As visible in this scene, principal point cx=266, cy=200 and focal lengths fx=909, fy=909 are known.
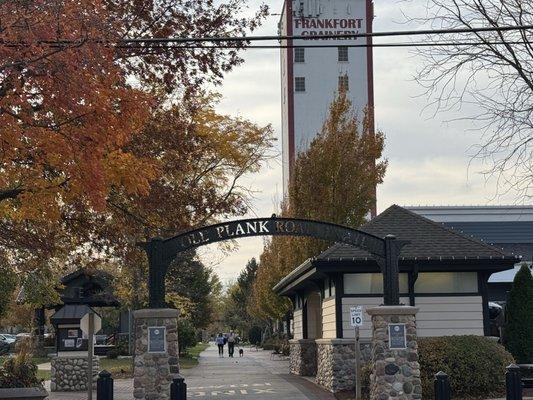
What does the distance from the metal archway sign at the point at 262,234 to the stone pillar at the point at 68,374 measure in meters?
11.1

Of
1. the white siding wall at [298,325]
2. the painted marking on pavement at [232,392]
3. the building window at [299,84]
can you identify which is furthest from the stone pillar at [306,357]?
the building window at [299,84]

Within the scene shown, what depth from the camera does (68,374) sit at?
2925 cm

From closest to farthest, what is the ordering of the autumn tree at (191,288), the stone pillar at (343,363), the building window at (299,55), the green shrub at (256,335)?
the stone pillar at (343,363) < the autumn tree at (191,288) < the building window at (299,55) < the green shrub at (256,335)

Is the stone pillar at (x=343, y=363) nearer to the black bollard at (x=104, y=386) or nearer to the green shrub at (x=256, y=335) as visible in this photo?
the black bollard at (x=104, y=386)

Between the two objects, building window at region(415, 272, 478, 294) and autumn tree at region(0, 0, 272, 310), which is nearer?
autumn tree at region(0, 0, 272, 310)

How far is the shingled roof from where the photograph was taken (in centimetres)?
2539

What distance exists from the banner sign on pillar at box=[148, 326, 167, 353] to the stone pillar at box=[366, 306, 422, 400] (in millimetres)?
4461

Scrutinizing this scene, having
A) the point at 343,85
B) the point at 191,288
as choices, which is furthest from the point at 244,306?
the point at 343,85

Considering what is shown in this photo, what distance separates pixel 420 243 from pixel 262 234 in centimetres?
818

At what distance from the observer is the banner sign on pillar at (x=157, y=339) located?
1903 centimetres

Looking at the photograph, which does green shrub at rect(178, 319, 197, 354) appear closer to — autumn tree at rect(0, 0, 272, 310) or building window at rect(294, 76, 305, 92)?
building window at rect(294, 76, 305, 92)

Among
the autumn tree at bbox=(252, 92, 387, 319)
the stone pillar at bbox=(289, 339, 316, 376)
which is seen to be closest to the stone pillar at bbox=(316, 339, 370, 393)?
the stone pillar at bbox=(289, 339, 316, 376)

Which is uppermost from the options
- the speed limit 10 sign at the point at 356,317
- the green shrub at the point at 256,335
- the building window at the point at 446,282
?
the building window at the point at 446,282

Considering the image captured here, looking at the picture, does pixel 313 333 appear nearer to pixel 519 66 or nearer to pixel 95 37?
pixel 519 66
